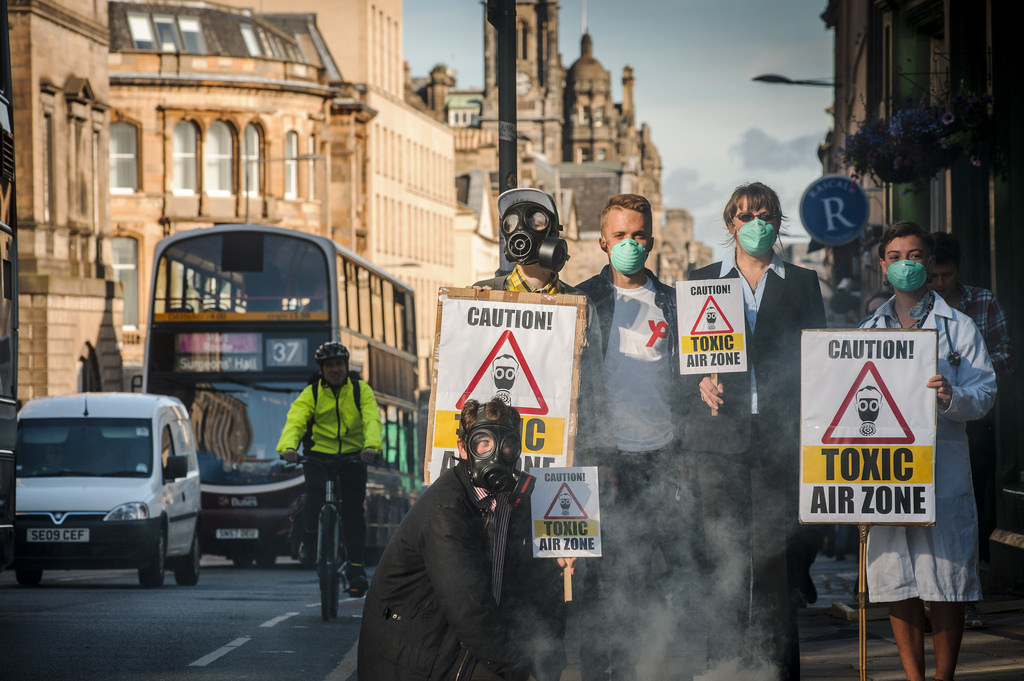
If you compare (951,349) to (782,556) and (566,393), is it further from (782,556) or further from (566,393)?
(566,393)

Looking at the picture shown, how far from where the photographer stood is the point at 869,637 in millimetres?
9547

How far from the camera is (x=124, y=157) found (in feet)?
193

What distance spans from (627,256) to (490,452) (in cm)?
158

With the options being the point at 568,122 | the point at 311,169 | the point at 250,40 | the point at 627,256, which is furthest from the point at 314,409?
the point at 568,122

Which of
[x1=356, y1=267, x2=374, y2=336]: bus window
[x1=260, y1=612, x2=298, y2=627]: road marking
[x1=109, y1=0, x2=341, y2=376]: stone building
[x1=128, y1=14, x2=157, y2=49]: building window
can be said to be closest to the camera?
[x1=260, y1=612, x2=298, y2=627]: road marking

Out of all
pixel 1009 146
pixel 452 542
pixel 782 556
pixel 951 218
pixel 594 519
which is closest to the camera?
pixel 452 542

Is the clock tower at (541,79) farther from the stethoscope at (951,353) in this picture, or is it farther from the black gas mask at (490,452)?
Answer: the black gas mask at (490,452)

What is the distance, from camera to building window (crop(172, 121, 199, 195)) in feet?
196

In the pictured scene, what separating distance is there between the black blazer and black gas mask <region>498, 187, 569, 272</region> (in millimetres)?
619

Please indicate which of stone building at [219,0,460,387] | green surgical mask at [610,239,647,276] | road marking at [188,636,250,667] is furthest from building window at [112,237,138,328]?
green surgical mask at [610,239,647,276]

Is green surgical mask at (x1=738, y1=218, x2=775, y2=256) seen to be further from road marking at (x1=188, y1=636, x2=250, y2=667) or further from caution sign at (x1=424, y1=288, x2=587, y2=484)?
road marking at (x1=188, y1=636, x2=250, y2=667)

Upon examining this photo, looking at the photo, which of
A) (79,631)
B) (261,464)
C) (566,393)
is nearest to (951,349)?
(566,393)

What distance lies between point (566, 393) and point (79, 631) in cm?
599

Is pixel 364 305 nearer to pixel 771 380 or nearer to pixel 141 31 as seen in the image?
pixel 771 380
